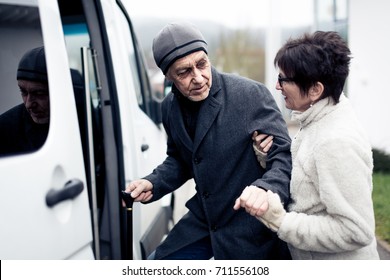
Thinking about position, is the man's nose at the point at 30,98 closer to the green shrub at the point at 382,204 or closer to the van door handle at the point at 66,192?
the van door handle at the point at 66,192

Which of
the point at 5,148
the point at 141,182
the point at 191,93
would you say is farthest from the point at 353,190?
the point at 5,148

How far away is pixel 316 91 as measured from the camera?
1628 mm

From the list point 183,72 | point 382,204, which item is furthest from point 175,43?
point 382,204

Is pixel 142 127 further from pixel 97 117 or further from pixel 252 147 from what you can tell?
pixel 252 147

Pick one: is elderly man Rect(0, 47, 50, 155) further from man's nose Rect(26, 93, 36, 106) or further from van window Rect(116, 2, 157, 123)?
van window Rect(116, 2, 157, 123)

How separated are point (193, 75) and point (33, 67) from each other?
1.96 feet

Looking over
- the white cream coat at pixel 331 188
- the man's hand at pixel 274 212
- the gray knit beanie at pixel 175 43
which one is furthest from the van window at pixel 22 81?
the white cream coat at pixel 331 188

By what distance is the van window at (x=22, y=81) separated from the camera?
155 cm

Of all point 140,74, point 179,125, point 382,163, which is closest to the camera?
point 179,125

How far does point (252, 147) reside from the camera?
6.15 feet

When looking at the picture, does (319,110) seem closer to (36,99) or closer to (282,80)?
(282,80)

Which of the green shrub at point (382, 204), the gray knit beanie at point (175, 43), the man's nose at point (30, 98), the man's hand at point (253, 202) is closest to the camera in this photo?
the man's hand at point (253, 202)

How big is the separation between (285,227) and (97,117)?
1.42 meters

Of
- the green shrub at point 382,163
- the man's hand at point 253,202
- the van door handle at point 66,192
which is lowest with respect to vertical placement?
the green shrub at point 382,163
